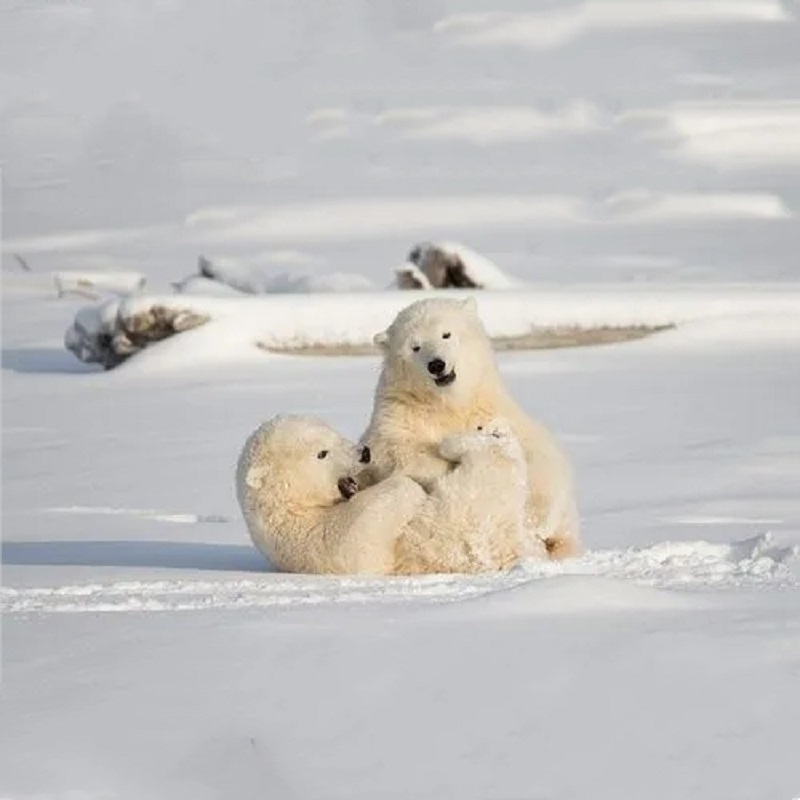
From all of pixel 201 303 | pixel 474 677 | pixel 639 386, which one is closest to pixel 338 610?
pixel 474 677

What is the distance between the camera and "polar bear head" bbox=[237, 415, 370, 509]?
607cm

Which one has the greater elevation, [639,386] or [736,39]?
[736,39]

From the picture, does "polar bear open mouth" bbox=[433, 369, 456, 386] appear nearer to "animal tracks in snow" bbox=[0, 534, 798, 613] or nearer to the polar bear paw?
the polar bear paw

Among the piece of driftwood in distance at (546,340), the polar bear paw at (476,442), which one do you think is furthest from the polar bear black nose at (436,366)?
the piece of driftwood in distance at (546,340)

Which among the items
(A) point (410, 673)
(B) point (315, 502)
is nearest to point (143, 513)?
(B) point (315, 502)

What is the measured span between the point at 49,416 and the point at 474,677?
9.13 metres

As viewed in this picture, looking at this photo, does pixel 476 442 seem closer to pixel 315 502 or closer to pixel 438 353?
pixel 438 353

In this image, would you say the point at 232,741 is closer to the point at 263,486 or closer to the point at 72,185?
the point at 263,486

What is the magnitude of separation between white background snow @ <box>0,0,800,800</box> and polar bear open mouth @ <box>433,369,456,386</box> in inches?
25.0

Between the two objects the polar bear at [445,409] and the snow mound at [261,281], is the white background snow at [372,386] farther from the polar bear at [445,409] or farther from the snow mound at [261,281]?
the snow mound at [261,281]

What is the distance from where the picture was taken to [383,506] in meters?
5.91

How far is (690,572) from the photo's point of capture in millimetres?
5574

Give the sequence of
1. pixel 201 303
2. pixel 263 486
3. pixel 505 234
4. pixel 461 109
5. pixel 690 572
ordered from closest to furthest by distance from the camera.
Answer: pixel 690 572, pixel 263 486, pixel 201 303, pixel 505 234, pixel 461 109

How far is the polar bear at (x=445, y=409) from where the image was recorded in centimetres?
611
